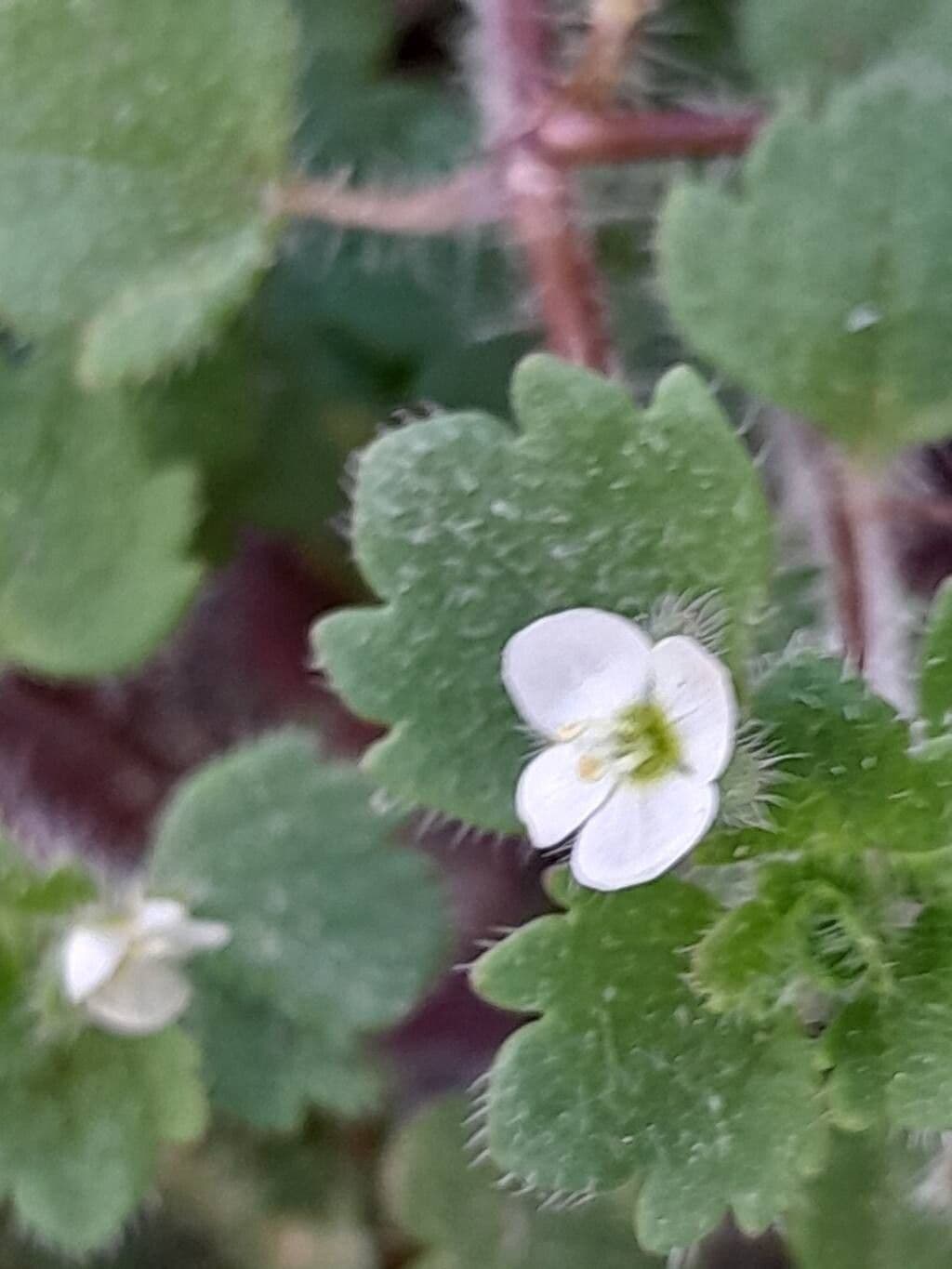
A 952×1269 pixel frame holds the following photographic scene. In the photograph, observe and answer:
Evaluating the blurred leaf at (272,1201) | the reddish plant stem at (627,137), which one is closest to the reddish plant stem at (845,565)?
the reddish plant stem at (627,137)

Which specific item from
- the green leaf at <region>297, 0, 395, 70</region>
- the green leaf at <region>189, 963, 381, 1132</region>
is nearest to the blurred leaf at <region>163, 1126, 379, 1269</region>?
the green leaf at <region>189, 963, 381, 1132</region>

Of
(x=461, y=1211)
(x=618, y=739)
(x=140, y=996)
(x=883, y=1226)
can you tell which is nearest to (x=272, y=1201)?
(x=461, y=1211)

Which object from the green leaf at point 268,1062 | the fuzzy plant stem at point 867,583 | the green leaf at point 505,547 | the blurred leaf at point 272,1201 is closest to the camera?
the green leaf at point 505,547

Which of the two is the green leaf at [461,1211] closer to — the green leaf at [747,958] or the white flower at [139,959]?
the white flower at [139,959]

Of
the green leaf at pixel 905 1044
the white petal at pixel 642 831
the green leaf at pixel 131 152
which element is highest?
the green leaf at pixel 131 152

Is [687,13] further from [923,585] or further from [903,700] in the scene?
[903,700]

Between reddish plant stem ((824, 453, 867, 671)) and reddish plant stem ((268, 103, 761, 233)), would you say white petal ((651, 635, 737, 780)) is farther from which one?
reddish plant stem ((268, 103, 761, 233))
